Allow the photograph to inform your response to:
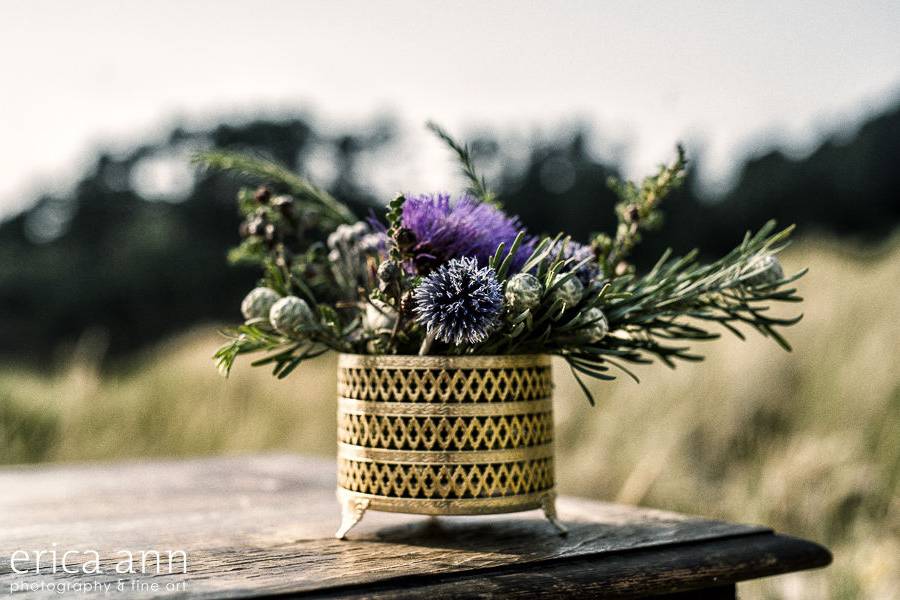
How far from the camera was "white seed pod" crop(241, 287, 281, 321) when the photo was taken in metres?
0.89

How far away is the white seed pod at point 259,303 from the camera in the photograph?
0.89 m

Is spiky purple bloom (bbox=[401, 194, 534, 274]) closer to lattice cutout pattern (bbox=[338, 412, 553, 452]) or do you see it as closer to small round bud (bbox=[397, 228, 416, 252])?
small round bud (bbox=[397, 228, 416, 252])

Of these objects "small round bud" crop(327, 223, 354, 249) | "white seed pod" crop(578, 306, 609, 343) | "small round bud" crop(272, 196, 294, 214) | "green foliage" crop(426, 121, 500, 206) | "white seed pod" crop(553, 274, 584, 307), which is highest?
"green foliage" crop(426, 121, 500, 206)

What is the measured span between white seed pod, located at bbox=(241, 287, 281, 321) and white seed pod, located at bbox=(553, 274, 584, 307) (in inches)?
12.2

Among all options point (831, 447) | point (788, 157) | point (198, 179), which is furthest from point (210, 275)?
point (831, 447)

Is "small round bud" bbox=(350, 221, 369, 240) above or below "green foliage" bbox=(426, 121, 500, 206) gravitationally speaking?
below

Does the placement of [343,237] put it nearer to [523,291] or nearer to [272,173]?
[272,173]

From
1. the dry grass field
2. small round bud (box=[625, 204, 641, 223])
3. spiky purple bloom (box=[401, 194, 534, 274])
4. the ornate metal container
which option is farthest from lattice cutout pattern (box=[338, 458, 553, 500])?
the dry grass field

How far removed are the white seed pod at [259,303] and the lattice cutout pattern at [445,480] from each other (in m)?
0.19

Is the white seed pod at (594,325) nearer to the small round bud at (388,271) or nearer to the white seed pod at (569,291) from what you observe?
the white seed pod at (569,291)

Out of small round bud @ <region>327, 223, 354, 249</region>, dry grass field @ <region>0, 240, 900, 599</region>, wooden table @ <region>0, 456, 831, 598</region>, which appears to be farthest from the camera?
dry grass field @ <region>0, 240, 900, 599</region>

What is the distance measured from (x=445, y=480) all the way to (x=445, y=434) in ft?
0.15

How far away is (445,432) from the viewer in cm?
84

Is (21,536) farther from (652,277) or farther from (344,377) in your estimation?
(652,277)
